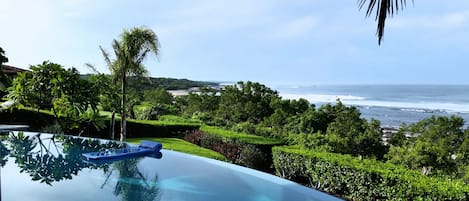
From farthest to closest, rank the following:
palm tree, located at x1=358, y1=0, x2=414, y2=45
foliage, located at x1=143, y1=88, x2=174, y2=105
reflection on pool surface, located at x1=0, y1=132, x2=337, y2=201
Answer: foliage, located at x1=143, y1=88, x2=174, y2=105
reflection on pool surface, located at x1=0, y1=132, x2=337, y2=201
palm tree, located at x1=358, y1=0, x2=414, y2=45

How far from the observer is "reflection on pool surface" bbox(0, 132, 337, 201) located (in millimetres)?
5894

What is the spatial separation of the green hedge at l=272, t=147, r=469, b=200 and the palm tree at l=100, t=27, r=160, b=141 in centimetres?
519

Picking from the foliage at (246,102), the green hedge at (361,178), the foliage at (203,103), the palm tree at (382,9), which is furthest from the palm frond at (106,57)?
the palm tree at (382,9)

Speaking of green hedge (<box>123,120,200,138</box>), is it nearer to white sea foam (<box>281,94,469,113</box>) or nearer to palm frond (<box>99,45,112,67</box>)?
palm frond (<box>99,45,112,67</box>)

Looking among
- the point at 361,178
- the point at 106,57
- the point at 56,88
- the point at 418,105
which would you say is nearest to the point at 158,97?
the point at 106,57

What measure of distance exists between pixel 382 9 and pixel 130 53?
11677 millimetres

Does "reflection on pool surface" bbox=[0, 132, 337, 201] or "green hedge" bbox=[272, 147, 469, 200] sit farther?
"green hedge" bbox=[272, 147, 469, 200]

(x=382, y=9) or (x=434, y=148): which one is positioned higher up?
(x=382, y=9)

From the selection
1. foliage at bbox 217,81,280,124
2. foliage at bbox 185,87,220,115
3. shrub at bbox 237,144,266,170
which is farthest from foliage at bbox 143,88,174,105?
shrub at bbox 237,144,266,170

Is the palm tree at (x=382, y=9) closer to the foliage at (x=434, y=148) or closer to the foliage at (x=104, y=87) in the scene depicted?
the foliage at (x=104, y=87)

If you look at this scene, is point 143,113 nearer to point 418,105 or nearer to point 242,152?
point 242,152

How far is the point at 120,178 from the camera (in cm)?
666

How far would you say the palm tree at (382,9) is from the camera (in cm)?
169

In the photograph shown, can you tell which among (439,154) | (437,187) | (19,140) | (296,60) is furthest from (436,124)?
(296,60)
